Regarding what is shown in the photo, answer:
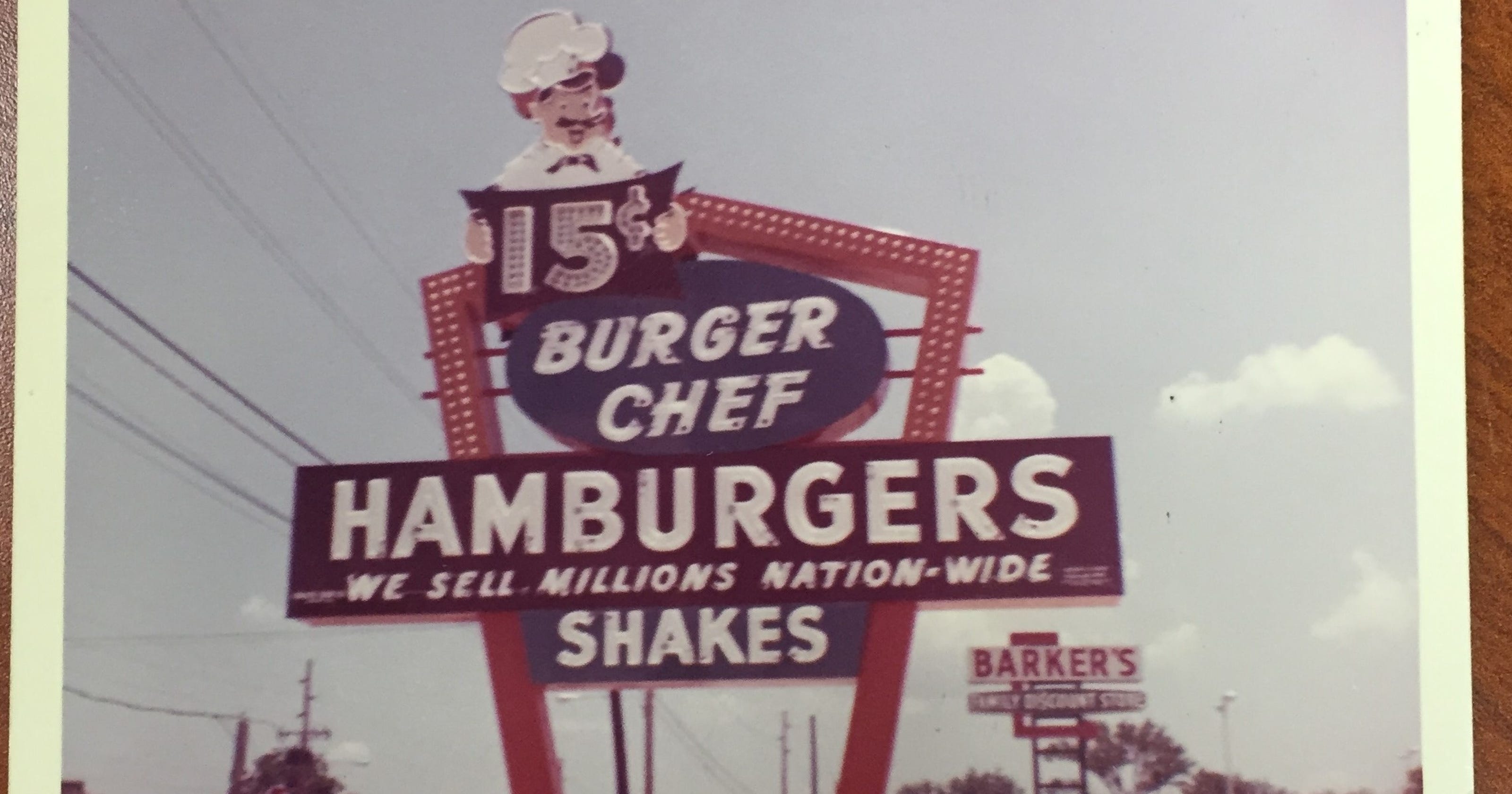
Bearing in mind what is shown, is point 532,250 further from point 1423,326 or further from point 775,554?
point 1423,326

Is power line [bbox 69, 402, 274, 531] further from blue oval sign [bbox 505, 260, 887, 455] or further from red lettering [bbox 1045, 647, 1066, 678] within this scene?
red lettering [bbox 1045, 647, 1066, 678]

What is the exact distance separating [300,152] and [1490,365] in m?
1.90

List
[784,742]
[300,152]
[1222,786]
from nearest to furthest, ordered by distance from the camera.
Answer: [1222,786], [784,742], [300,152]

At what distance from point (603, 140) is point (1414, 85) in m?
1.26

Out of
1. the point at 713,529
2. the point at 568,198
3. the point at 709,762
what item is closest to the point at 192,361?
the point at 568,198

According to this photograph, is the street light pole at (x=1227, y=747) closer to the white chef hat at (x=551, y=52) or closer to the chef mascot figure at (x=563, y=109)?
the chef mascot figure at (x=563, y=109)

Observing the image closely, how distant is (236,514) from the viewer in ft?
6.08

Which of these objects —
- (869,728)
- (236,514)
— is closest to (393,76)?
(236,514)

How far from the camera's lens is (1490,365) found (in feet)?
5.59

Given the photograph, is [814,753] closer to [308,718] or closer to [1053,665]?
[1053,665]

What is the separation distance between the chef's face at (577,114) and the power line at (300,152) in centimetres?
35

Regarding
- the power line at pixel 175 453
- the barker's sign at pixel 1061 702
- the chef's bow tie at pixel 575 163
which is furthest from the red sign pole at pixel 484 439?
the barker's sign at pixel 1061 702

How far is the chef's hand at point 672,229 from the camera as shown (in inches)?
72.6

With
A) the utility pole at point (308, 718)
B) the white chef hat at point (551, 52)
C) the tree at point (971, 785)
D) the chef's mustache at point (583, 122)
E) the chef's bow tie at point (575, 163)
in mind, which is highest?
the white chef hat at point (551, 52)
